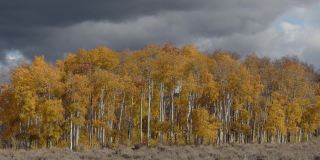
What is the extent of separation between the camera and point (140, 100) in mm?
71688

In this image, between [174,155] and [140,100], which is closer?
[174,155]

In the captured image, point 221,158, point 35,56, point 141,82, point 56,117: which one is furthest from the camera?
point 35,56

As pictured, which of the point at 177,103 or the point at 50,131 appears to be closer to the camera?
the point at 50,131

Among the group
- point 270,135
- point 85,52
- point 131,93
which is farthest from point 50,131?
point 270,135

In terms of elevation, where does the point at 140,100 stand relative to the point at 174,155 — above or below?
above

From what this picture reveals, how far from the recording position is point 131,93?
65.1m

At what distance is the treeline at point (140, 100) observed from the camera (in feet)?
200

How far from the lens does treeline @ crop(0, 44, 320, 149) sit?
2397 inches

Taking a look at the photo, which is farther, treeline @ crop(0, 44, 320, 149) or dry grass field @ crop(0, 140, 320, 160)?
treeline @ crop(0, 44, 320, 149)

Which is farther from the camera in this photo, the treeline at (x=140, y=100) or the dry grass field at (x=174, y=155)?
the treeline at (x=140, y=100)

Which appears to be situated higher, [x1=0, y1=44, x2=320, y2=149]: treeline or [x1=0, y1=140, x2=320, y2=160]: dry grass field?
[x1=0, y1=44, x2=320, y2=149]: treeline

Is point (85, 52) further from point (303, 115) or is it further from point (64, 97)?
point (303, 115)

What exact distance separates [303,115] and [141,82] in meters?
28.3

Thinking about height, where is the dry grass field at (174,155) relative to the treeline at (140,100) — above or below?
below
